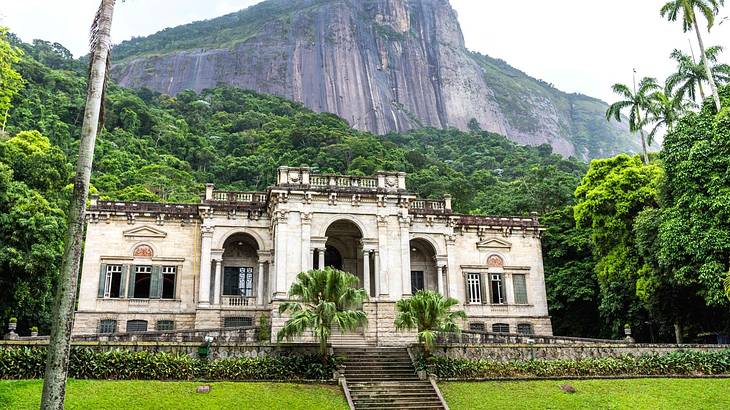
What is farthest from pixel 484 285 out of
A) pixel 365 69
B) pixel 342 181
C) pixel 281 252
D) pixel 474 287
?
pixel 365 69

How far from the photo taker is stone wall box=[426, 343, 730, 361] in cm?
2395

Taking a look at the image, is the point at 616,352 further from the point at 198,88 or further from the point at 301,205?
→ the point at 198,88

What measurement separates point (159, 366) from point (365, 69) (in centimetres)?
10489

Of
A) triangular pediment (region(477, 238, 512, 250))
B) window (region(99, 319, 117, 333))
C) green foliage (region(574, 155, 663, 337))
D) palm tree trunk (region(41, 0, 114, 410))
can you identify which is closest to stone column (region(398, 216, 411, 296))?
triangular pediment (region(477, 238, 512, 250))

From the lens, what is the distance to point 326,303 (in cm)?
2161

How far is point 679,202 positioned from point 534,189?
22.7m

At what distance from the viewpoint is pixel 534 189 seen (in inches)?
1930

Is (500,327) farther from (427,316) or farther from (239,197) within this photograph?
(239,197)

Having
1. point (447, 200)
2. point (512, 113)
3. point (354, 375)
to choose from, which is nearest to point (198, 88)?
point (512, 113)

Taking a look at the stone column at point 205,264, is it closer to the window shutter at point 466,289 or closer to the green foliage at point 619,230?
the window shutter at point 466,289

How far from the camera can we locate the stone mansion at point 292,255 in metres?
28.1

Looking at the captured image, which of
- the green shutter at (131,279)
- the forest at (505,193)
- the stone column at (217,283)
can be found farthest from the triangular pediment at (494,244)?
the green shutter at (131,279)

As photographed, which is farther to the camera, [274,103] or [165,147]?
[274,103]

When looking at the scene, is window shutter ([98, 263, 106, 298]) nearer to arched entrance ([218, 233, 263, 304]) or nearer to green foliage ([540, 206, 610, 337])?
arched entrance ([218, 233, 263, 304])
